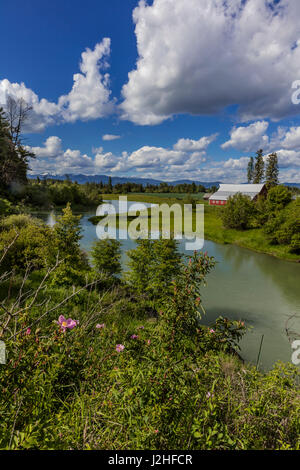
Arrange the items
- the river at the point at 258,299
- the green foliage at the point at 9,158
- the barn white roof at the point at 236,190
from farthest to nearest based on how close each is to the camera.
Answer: the barn white roof at the point at 236,190, the green foliage at the point at 9,158, the river at the point at 258,299

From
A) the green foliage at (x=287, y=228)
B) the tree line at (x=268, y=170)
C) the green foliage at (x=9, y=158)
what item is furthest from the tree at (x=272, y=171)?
the green foliage at (x=9, y=158)

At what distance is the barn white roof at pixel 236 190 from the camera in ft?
186

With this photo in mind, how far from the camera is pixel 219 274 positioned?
666 inches

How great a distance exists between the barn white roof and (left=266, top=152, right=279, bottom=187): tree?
140 inches

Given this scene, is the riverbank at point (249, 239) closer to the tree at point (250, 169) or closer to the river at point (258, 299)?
the river at point (258, 299)

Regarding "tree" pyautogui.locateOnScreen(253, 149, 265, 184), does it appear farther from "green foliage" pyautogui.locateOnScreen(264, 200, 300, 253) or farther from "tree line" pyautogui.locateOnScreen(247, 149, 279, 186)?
"green foliage" pyautogui.locateOnScreen(264, 200, 300, 253)

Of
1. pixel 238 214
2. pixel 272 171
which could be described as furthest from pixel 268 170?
pixel 238 214

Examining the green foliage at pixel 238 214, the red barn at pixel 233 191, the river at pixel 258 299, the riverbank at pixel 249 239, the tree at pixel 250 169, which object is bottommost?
the river at pixel 258 299

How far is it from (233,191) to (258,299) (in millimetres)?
59486

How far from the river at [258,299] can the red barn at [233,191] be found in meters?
35.5

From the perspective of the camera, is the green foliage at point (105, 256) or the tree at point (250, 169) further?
the tree at point (250, 169)

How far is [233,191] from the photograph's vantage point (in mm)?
66938
